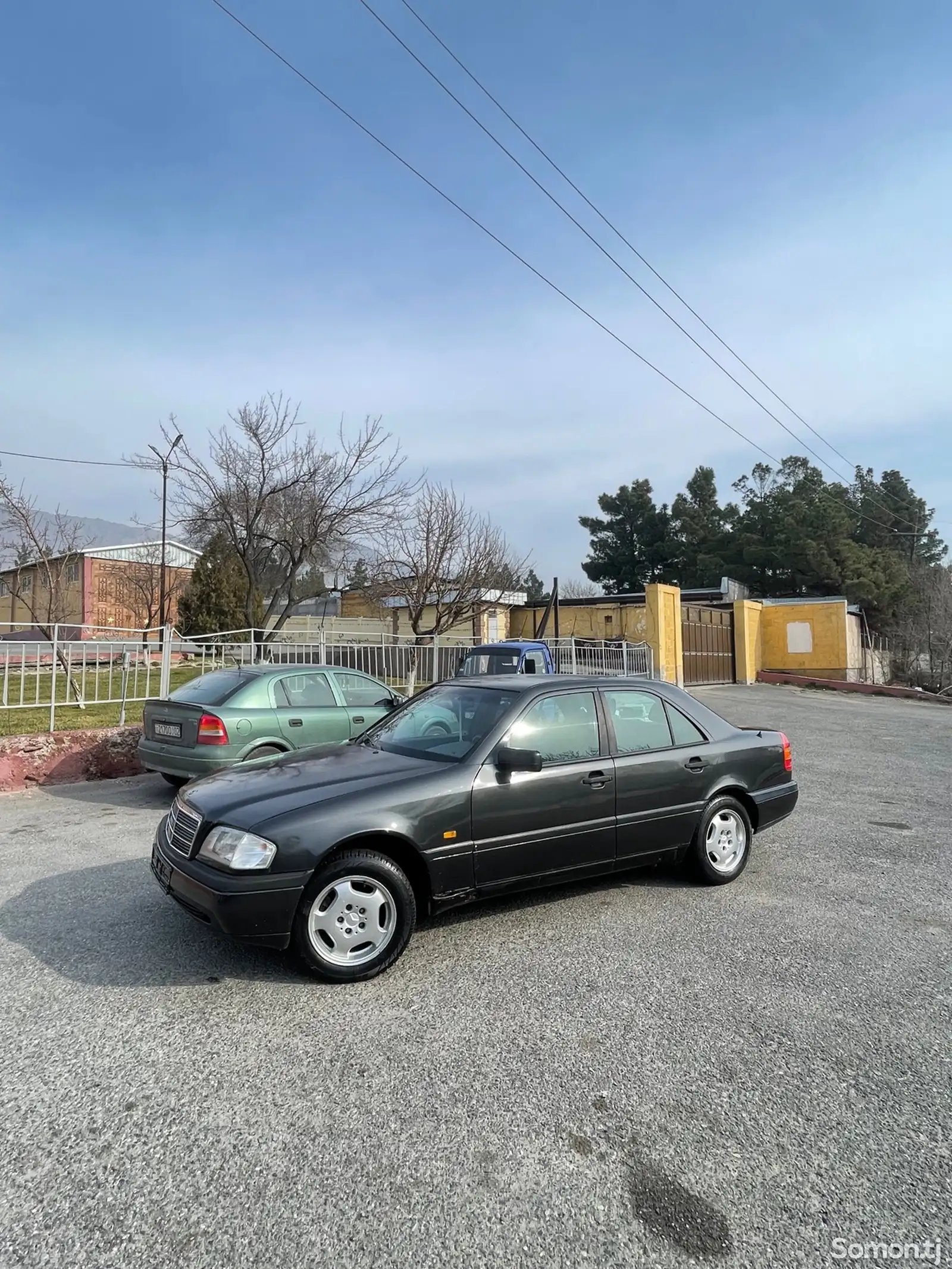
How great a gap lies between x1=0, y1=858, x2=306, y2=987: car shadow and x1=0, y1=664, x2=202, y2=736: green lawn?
15.5 ft

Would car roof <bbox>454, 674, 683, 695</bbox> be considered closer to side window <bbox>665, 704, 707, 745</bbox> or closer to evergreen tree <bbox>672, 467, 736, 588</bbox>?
side window <bbox>665, 704, 707, 745</bbox>

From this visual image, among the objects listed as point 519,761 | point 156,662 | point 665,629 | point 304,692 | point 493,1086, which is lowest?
point 493,1086

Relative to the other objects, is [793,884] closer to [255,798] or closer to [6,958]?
[255,798]

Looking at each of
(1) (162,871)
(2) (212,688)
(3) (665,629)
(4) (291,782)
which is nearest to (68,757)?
(2) (212,688)

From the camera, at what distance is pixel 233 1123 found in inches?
98.4

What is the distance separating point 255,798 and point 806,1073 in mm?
2712

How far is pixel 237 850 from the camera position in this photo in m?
3.45

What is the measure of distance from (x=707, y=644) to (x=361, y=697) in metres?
19.4

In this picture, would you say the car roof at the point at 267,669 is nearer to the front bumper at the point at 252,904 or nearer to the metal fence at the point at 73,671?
the metal fence at the point at 73,671

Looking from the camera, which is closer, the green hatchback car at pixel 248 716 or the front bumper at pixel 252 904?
the front bumper at pixel 252 904

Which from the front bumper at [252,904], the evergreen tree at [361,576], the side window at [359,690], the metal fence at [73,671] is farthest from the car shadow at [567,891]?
the evergreen tree at [361,576]

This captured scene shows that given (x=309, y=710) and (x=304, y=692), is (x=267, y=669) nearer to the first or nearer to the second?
(x=304, y=692)

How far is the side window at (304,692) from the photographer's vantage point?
26.0ft

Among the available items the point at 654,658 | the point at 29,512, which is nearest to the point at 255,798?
the point at 29,512
